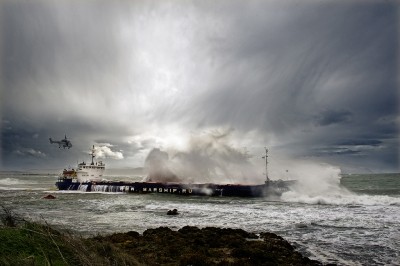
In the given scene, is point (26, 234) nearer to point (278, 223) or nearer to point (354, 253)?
point (354, 253)

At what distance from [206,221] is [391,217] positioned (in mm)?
16500

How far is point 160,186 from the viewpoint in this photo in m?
60.8

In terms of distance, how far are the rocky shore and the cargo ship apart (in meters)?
33.5

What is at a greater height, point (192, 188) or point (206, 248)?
point (192, 188)

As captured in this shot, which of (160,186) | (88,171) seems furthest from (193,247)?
(88,171)

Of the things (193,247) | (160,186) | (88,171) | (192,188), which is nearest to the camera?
(193,247)

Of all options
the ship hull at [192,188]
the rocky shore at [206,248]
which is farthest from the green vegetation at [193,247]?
the ship hull at [192,188]

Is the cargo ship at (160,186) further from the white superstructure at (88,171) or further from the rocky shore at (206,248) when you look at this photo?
Result: the rocky shore at (206,248)

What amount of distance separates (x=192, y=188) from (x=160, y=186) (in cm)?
788

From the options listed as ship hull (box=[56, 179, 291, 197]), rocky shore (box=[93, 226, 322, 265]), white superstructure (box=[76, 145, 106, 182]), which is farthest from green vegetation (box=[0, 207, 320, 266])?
white superstructure (box=[76, 145, 106, 182])

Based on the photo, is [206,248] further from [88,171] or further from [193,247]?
[88,171]

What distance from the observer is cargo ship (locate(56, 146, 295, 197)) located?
50.3 m

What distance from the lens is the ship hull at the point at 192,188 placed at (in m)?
50.1

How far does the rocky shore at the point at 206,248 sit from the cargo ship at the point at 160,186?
33505 millimetres
